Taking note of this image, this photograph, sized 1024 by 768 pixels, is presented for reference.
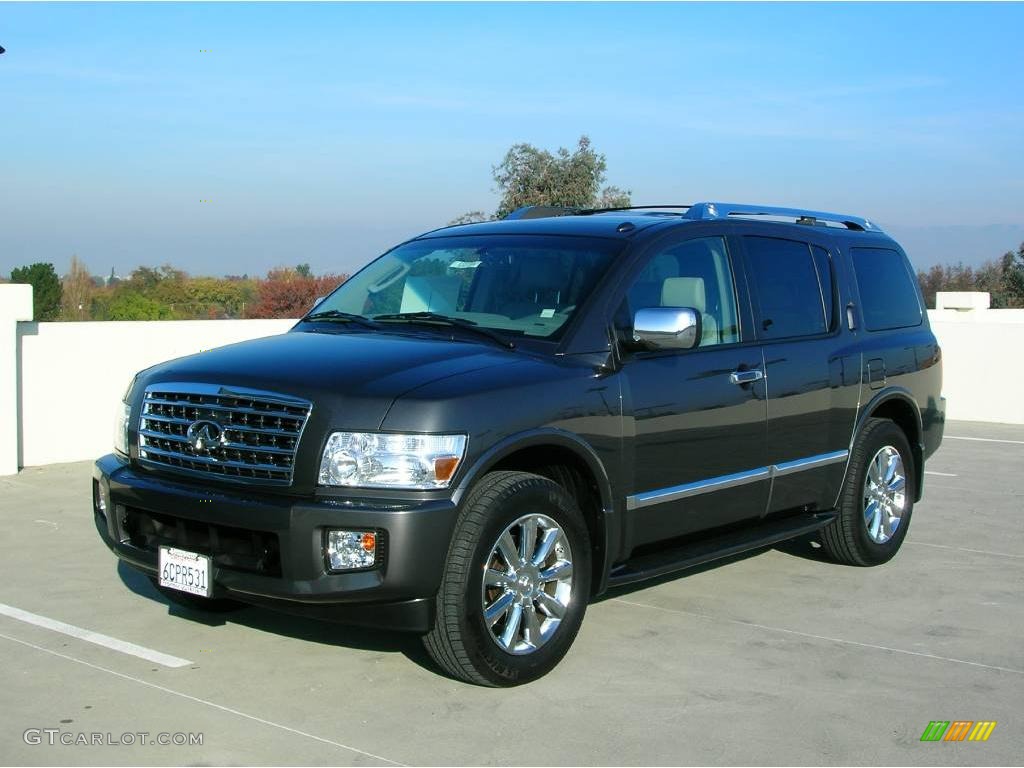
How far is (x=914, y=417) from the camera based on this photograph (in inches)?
310

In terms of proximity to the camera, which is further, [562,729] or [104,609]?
[104,609]

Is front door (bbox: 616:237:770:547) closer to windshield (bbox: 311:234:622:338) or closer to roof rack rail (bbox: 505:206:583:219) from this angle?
windshield (bbox: 311:234:622:338)

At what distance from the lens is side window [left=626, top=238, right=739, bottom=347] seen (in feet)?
19.7

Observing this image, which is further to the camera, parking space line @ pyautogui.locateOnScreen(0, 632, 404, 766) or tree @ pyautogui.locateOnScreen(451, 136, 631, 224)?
tree @ pyautogui.locateOnScreen(451, 136, 631, 224)

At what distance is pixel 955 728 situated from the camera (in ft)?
15.6

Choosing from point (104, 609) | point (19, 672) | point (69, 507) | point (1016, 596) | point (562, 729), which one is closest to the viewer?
point (562, 729)

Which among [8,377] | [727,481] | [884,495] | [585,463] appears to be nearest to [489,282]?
[585,463]

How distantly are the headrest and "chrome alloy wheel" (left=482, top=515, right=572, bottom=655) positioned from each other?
59.8 inches

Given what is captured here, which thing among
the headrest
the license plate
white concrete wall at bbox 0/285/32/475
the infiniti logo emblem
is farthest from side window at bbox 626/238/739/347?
white concrete wall at bbox 0/285/32/475

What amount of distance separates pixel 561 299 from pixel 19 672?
2.90 metres

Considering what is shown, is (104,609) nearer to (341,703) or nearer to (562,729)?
(341,703)

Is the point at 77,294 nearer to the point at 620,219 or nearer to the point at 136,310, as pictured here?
the point at 136,310

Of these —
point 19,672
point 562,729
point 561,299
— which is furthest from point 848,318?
point 19,672

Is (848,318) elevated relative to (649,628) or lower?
elevated
